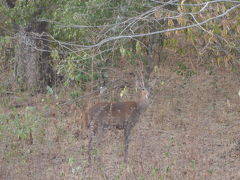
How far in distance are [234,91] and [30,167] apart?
23.9 feet

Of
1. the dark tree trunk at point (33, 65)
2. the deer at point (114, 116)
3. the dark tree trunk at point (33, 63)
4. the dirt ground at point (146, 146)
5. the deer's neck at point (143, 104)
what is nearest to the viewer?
the dirt ground at point (146, 146)

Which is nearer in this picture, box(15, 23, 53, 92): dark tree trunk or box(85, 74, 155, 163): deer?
box(85, 74, 155, 163): deer

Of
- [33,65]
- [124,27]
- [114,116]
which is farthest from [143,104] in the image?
[33,65]

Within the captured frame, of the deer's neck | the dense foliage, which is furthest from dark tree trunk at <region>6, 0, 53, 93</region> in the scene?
the deer's neck

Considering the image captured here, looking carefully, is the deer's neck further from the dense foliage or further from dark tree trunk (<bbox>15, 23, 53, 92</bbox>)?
dark tree trunk (<bbox>15, 23, 53, 92</bbox>)

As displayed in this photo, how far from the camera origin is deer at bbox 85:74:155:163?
7.84 metres

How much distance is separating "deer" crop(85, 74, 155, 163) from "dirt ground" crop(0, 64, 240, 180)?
0.32 m

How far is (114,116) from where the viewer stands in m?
8.10

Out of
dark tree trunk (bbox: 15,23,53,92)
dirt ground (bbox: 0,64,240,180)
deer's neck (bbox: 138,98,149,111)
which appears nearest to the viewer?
dirt ground (bbox: 0,64,240,180)

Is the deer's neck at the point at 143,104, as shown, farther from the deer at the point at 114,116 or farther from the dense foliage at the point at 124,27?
the dense foliage at the point at 124,27

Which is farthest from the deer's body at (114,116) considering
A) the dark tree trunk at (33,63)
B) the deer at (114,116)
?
the dark tree trunk at (33,63)

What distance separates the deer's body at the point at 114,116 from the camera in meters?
7.87

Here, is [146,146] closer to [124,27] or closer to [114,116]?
[114,116]

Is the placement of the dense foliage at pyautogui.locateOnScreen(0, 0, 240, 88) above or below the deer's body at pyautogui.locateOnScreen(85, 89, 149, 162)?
above
